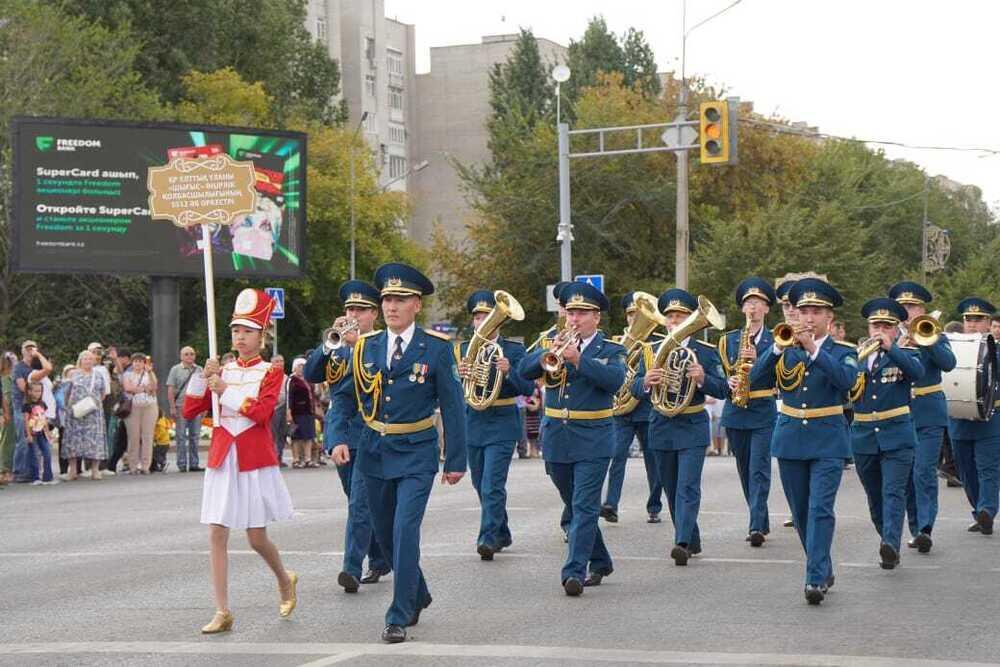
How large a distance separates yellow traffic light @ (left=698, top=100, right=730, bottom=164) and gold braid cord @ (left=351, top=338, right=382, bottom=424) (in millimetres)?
19341

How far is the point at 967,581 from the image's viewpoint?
12.4 meters

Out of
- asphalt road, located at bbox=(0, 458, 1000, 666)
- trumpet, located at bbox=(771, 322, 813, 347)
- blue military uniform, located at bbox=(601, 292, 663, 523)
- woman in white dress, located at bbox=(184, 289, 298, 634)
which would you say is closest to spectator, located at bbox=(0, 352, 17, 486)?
asphalt road, located at bbox=(0, 458, 1000, 666)

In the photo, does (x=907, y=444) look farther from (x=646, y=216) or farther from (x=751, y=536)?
(x=646, y=216)

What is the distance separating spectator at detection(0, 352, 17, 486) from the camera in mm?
23297

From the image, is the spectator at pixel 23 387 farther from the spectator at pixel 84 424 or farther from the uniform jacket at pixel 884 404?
the uniform jacket at pixel 884 404

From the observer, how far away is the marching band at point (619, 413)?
10.3 m

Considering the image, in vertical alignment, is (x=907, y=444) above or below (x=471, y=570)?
above

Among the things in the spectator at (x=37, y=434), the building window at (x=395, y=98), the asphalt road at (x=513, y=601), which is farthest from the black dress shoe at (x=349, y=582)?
Result: the building window at (x=395, y=98)

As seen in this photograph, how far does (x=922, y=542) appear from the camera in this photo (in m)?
14.1

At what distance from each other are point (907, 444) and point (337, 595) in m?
4.33

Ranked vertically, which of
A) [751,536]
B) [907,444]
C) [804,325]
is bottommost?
[751,536]

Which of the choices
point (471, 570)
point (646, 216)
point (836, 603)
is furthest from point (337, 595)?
point (646, 216)

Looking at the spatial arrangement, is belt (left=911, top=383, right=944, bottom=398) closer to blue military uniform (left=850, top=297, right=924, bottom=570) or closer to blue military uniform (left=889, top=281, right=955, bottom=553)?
blue military uniform (left=889, top=281, right=955, bottom=553)

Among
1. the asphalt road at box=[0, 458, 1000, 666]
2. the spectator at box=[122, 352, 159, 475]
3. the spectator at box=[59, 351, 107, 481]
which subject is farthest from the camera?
the spectator at box=[122, 352, 159, 475]
